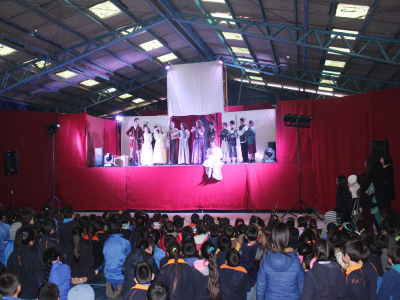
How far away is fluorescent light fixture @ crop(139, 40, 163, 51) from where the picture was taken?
402 inches

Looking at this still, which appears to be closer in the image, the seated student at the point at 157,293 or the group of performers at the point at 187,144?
the seated student at the point at 157,293

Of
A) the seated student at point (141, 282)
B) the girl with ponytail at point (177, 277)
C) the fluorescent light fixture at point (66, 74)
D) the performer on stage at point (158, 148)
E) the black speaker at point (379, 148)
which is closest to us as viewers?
the seated student at point (141, 282)

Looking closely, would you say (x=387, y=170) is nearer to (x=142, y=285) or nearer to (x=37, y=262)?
(x=142, y=285)

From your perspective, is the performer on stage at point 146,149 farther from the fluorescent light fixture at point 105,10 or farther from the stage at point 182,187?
the fluorescent light fixture at point 105,10

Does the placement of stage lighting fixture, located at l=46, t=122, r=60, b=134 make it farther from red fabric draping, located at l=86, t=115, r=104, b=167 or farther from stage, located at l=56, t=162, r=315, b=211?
red fabric draping, located at l=86, t=115, r=104, b=167

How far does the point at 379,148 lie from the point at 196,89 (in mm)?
5342

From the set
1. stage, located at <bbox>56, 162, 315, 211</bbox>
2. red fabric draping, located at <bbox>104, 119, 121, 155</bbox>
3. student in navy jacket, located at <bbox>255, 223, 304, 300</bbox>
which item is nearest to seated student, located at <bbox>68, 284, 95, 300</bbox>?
student in navy jacket, located at <bbox>255, 223, 304, 300</bbox>

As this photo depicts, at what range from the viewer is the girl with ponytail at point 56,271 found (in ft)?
8.59

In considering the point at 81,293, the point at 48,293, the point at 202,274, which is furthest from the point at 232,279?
the point at 48,293

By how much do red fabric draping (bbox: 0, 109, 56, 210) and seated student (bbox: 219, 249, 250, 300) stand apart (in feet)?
27.8

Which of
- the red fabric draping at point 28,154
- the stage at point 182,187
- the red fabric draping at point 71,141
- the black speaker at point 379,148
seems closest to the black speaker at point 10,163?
the red fabric draping at point 28,154

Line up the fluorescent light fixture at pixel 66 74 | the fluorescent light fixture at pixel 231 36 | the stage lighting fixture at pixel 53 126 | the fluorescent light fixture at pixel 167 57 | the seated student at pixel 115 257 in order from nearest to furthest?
1. the seated student at pixel 115 257
2. the stage lighting fixture at pixel 53 126
3. the fluorescent light fixture at pixel 231 36
4. the fluorescent light fixture at pixel 66 74
5. the fluorescent light fixture at pixel 167 57

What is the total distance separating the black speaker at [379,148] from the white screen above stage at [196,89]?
14.8 feet

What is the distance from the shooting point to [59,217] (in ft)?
16.7
